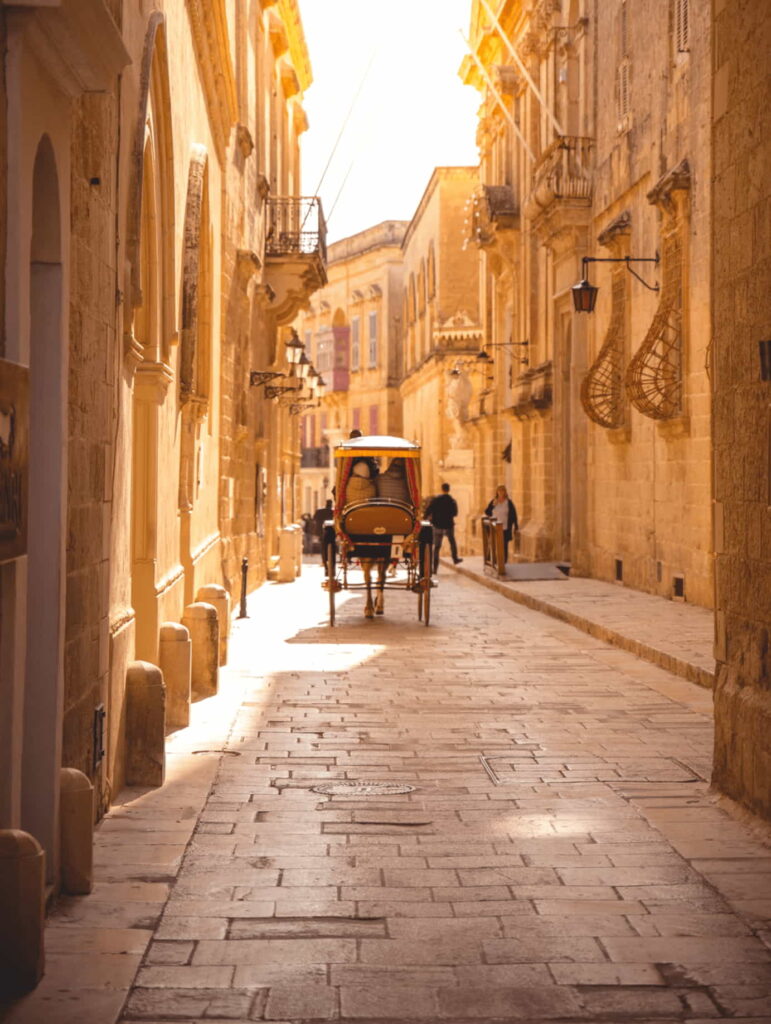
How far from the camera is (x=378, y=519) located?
52.1ft

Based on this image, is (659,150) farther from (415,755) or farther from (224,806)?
(224,806)

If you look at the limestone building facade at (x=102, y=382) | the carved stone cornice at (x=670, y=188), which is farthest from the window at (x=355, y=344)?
the limestone building facade at (x=102, y=382)

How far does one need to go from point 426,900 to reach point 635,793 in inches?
84.0

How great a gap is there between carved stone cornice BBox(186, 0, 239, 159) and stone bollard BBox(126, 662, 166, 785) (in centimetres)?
655

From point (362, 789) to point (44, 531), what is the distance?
287cm

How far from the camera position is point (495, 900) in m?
5.06

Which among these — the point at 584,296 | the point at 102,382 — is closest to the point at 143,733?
the point at 102,382

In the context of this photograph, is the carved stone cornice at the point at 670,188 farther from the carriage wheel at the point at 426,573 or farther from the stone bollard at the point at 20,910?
the stone bollard at the point at 20,910

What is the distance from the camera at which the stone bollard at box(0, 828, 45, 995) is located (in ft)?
12.8

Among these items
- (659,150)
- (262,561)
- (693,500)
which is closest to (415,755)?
(693,500)

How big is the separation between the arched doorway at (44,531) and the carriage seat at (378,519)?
11.1 meters

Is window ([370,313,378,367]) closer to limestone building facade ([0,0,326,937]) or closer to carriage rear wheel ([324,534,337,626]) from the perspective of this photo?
carriage rear wheel ([324,534,337,626])

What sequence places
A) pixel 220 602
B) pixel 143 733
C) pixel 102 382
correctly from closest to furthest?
pixel 102 382 → pixel 143 733 → pixel 220 602

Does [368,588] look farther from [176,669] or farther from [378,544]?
[176,669]
